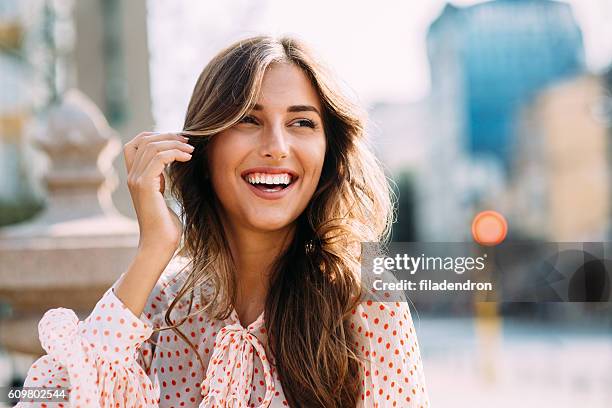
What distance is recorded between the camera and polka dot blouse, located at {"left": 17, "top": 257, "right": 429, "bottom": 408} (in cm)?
191

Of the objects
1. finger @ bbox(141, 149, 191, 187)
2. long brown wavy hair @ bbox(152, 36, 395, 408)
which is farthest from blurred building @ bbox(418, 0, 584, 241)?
finger @ bbox(141, 149, 191, 187)

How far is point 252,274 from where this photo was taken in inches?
87.7

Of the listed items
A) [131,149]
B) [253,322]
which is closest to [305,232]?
[253,322]

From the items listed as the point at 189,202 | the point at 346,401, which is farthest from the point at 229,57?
the point at 346,401

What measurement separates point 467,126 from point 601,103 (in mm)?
14580

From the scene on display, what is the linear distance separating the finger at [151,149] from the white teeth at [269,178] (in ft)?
0.55

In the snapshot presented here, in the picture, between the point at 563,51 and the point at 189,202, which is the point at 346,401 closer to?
the point at 189,202

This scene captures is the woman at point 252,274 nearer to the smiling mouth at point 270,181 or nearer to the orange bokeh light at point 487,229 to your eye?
the smiling mouth at point 270,181

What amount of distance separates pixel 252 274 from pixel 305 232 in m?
0.18

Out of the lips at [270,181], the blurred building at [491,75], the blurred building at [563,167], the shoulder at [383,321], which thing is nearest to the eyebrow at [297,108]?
the lips at [270,181]

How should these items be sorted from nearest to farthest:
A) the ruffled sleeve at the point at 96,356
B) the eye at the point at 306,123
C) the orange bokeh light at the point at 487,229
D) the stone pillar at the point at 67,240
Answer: the ruffled sleeve at the point at 96,356, the eye at the point at 306,123, the stone pillar at the point at 67,240, the orange bokeh light at the point at 487,229

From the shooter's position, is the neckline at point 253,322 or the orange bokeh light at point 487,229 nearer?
the neckline at point 253,322

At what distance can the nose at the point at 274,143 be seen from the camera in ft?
6.65

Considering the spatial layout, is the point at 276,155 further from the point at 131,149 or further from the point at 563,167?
the point at 563,167
